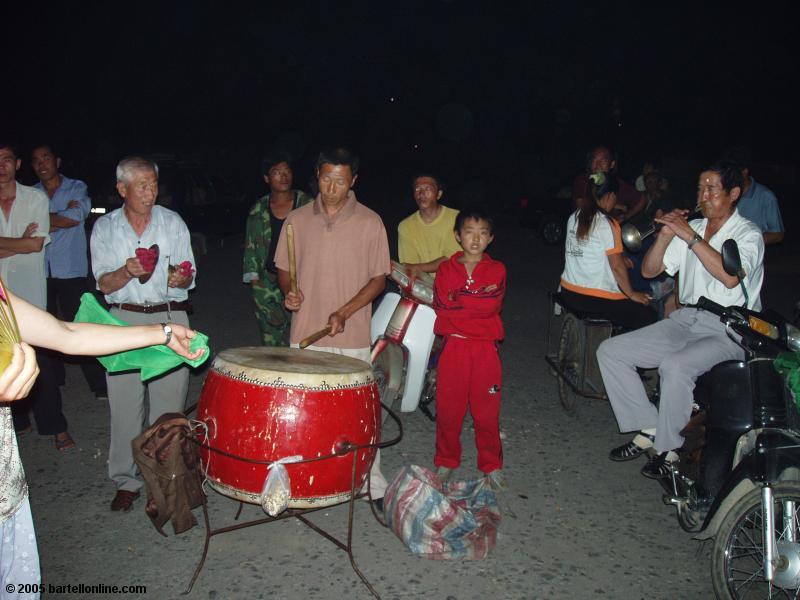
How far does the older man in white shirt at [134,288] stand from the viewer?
13.6 feet

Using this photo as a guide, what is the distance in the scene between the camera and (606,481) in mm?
4781

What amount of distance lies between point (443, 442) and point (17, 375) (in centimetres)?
308

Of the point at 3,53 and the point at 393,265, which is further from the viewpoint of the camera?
the point at 3,53

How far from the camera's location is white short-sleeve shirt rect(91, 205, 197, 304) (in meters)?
4.20

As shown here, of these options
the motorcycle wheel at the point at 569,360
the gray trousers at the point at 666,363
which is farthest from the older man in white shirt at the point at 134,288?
the motorcycle wheel at the point at 569,360

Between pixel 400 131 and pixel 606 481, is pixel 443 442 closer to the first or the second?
pixel 606 481

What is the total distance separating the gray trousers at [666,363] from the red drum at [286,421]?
6.10ft

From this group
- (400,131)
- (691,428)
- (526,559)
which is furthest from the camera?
(400,131)

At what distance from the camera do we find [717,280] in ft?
14.6

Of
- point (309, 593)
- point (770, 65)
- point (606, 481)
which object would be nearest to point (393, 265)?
point (606, 481)

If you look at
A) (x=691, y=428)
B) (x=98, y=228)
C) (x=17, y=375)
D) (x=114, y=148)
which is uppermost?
(x=114, y=148)

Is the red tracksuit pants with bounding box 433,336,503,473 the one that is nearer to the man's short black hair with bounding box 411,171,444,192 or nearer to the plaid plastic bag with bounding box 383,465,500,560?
the plaid plastic bag with bounding box 383,465,500,560

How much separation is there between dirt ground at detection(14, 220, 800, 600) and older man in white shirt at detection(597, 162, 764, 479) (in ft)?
1.30

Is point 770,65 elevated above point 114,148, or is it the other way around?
point 770,65
